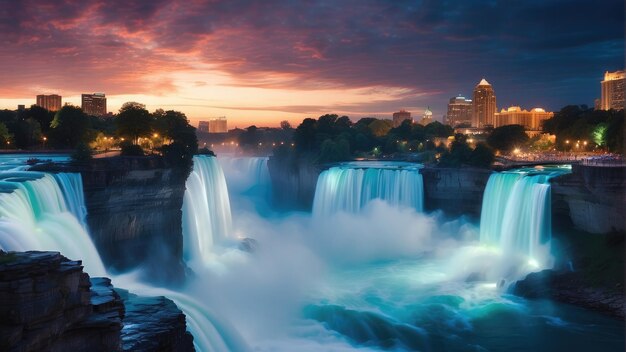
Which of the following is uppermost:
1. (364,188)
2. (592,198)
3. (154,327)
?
(592,198)

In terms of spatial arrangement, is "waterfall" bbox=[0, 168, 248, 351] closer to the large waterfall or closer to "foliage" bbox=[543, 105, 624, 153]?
the large waterfall

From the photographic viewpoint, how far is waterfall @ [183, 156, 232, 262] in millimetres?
38031

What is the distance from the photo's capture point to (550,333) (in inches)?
1055

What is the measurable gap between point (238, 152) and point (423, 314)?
99.1m

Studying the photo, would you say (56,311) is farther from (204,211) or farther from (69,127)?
(69,127)

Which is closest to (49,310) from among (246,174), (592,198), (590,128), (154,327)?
(154,327)

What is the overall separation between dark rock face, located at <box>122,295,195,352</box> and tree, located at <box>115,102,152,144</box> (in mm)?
29033

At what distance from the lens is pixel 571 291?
1224 inches

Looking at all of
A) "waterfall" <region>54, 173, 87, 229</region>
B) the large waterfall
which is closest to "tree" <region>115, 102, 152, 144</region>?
"waterfall" <region>54, 173, 87, 229</region>

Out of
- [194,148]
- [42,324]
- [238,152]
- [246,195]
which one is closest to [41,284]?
[42,324]

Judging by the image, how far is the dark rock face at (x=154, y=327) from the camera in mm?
14219

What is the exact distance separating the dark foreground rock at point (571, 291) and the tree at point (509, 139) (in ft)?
139

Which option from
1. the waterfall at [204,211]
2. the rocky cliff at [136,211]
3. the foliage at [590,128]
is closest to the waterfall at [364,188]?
the waterfall at [204,211]

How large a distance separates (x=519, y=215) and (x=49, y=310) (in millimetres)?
33291
